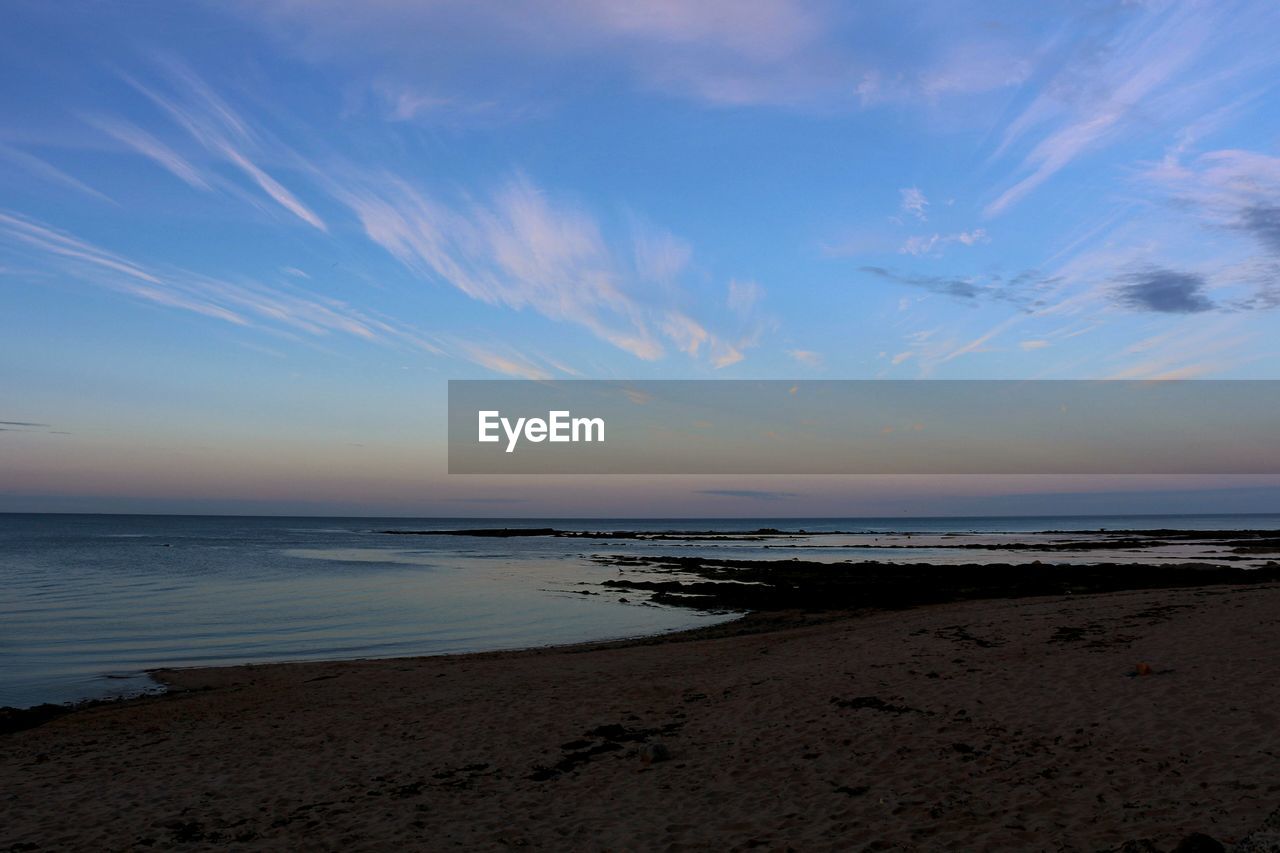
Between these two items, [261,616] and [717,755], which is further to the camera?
[261,616]

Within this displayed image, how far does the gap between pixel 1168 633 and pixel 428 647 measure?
1797cm

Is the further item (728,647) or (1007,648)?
(728,647)

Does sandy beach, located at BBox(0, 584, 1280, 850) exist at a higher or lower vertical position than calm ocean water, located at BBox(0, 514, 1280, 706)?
higher

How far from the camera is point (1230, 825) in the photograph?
651 cm

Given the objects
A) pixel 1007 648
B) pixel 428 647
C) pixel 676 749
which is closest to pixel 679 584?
pixel 428 647

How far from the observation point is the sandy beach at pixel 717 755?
7.49 metres

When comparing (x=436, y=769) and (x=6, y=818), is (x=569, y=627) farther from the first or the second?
(x=6, y=818)

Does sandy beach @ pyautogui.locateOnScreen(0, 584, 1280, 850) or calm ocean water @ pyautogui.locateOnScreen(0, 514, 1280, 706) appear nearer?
sandy beach @ pyautogui.locateOnScreen(0, 584, 1280, 850)

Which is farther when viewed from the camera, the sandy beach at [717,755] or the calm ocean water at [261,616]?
the calm ocean water at [261,616]

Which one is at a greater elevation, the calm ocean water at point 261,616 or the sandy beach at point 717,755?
the sandy beach at point 717,755

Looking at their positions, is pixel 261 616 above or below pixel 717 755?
below

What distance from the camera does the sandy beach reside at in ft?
24.6

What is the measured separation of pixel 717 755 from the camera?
995cm

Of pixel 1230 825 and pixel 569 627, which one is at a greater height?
pixel 1230 825
